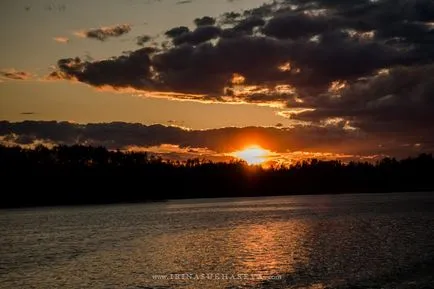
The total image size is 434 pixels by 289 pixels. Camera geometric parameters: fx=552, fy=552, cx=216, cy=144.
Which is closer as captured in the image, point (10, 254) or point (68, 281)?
point (68, 281)

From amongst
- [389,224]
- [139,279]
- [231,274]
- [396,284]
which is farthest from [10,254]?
[389,224]

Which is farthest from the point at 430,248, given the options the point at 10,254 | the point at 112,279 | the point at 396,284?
the point at 10,254

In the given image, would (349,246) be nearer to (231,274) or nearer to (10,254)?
(231,274)

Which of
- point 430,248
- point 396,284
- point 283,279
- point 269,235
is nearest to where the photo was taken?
point 396,284

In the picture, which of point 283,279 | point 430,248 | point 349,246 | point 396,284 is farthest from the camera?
point 349,246

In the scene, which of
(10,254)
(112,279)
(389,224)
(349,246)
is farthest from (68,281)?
(389,224)

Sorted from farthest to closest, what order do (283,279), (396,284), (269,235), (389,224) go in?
(389,224), (269,235), (283,279), (396,284)

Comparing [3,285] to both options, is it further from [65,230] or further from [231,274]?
[65,230]

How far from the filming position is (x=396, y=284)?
4241 centimetres

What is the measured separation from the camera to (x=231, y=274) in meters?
49.3

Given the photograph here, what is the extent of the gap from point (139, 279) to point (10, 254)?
90.3ft

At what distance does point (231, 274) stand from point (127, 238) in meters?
39.8

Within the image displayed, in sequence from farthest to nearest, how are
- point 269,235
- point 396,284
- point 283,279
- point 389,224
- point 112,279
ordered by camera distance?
point 389,224 < point 269,235 < point 112,279 < point 283,279 < point 396,284

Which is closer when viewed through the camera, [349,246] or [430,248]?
[430,248]
